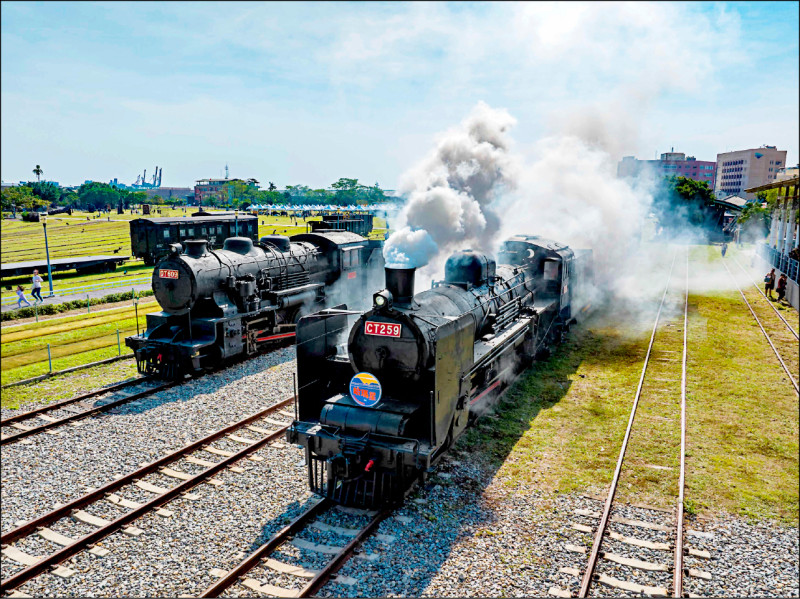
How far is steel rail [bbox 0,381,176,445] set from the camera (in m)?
9.48

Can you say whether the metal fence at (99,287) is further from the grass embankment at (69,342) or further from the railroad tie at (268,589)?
the railroad tie at (268,589)

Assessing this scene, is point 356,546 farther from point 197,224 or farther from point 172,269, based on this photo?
point 197,224

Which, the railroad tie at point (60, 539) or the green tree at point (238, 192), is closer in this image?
the railroad tie at point (60, 539)

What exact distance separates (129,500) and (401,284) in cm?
493

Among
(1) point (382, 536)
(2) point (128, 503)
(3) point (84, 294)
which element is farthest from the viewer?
(3) point (84, 294)

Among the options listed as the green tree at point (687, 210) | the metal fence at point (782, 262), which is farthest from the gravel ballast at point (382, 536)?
the green tree at point (687, 210)

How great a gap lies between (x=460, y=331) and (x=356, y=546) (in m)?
3.26

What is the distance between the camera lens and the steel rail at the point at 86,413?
9.48m

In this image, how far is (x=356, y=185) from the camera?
87875 millimetres

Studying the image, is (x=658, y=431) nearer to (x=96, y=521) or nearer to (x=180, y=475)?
(x=180, y=475)

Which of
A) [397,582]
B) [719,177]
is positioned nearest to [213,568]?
[397,582]

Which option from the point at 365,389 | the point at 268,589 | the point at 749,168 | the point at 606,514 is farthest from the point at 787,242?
the point at 268,589

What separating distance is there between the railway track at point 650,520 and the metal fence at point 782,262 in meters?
13.0

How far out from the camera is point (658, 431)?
9.91 meters
